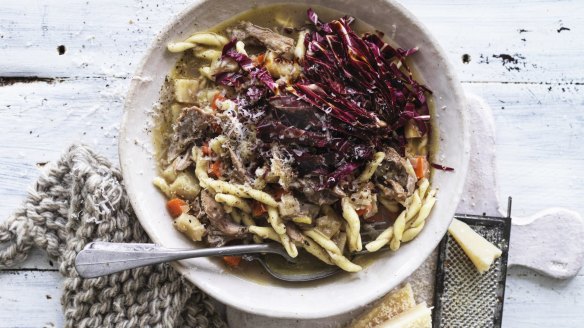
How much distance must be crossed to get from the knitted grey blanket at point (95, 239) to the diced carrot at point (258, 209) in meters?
0.78

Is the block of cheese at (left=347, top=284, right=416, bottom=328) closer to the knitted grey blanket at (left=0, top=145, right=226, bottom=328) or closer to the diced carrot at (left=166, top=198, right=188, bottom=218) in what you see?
the knitted grey blanket at (left=0, top=145, right=226, bottom=328)

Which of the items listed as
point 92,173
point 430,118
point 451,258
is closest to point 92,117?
point 92,173

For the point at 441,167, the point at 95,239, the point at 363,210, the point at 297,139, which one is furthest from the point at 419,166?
the point at 95,239

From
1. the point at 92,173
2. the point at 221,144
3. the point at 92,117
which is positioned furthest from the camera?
the point at 92,117

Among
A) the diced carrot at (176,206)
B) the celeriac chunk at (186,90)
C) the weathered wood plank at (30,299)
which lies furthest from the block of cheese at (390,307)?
the weathered wood plank at (30,299)

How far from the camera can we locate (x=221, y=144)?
406 cm

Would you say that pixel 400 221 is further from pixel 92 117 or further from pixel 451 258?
pixel 92 117

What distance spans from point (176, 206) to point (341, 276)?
1.16 m

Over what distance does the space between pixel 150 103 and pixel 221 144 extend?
1.90 feet

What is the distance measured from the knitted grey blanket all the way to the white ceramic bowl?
14.5 inches

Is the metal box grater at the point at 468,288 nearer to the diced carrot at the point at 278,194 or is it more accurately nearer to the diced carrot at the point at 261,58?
the diced carrot at the point at 278,194

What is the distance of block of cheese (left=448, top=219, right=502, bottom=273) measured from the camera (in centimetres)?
450

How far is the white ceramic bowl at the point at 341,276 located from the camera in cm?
410

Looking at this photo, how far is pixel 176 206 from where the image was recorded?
425cm
